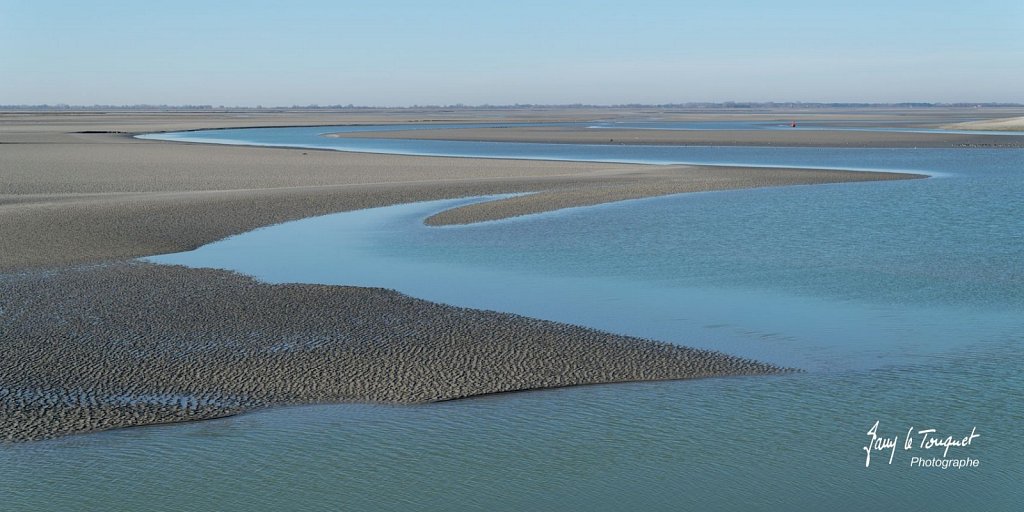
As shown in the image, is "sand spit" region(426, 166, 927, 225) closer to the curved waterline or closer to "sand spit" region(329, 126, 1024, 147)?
the curved waterline

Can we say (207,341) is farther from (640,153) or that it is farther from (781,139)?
(781,139)

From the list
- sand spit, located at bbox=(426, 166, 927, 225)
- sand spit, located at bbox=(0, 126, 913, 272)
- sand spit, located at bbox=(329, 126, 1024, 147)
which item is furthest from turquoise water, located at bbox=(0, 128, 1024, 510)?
sand spit, located at bbox=(329, 126, 1024, 147)

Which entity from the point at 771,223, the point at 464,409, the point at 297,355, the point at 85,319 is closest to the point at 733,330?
the point at 464,409

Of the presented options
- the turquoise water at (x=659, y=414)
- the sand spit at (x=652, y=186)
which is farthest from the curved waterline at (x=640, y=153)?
the turquoise water at (x=659, y=414)

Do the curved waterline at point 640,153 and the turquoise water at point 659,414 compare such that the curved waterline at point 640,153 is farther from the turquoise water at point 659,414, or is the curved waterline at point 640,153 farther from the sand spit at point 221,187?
the turquoise water at point 659,414

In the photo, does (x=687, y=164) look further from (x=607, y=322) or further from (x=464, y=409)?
(x=464, y=409)
